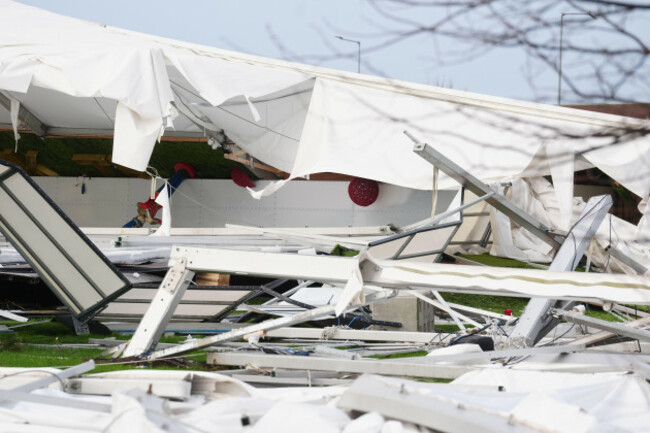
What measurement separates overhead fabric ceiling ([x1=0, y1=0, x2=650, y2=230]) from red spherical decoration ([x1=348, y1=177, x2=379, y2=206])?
2.20 metres

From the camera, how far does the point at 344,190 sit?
14797 millimetres

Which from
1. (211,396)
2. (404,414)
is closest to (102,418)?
(211,396)

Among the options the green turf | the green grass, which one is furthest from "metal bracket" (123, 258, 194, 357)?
the green turf

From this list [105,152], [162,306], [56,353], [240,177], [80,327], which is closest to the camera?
[162,306]

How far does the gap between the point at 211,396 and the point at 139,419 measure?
36.8 inches

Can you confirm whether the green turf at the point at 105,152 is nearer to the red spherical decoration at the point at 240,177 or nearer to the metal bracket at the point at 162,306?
the red spherical decoration at the point at 240,177

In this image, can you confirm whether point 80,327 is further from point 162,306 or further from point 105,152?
point 105,152

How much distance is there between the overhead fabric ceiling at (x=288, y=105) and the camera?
9.28m

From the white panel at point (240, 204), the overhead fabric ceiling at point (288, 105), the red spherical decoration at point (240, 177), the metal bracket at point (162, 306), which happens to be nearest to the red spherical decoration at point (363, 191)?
the white panel at point (240, 204)

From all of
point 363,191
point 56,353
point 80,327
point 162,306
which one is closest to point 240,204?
point 363,191

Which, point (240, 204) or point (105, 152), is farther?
point (105, 152)

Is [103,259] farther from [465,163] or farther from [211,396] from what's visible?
[465,163]

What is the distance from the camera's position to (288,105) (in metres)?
11.7

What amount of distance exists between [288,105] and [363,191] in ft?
10.1
